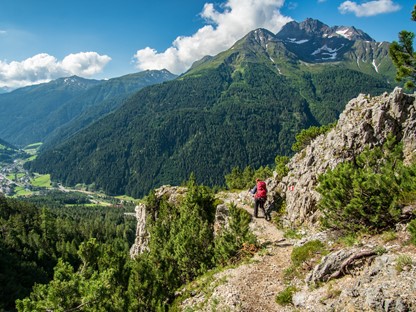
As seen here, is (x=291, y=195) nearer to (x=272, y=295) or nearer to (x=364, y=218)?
(x=364, y=218)

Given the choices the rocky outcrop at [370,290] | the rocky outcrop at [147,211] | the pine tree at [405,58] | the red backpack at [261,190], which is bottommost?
the rocky outcrop at [147,211]

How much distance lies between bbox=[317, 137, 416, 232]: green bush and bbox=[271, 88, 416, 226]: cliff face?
11.1 metres

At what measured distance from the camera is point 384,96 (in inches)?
1731

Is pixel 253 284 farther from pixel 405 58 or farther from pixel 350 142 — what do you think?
pixel 350 142

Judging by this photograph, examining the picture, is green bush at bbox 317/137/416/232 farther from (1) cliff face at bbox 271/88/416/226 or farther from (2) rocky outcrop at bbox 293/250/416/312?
(1) cliff face at bbox 271/88/416/226

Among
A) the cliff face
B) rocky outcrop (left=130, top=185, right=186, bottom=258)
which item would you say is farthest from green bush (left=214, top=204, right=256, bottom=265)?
rocky outcrop (left=130, top=185, right=186, bottom=258)

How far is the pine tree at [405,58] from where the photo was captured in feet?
78.3

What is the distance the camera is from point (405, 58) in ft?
80.2

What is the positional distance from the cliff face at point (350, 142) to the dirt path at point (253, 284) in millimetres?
7774

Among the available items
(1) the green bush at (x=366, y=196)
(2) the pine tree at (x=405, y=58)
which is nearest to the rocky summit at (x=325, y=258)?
(1) the green bush at (x=366, y=196)

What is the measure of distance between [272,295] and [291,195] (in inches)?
819

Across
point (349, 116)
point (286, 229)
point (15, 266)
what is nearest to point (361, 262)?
point (286, 229)

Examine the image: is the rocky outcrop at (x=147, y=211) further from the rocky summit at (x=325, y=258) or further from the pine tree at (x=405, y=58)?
the pine tree at (x=405, y=58)

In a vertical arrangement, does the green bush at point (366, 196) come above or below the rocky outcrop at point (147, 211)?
above
